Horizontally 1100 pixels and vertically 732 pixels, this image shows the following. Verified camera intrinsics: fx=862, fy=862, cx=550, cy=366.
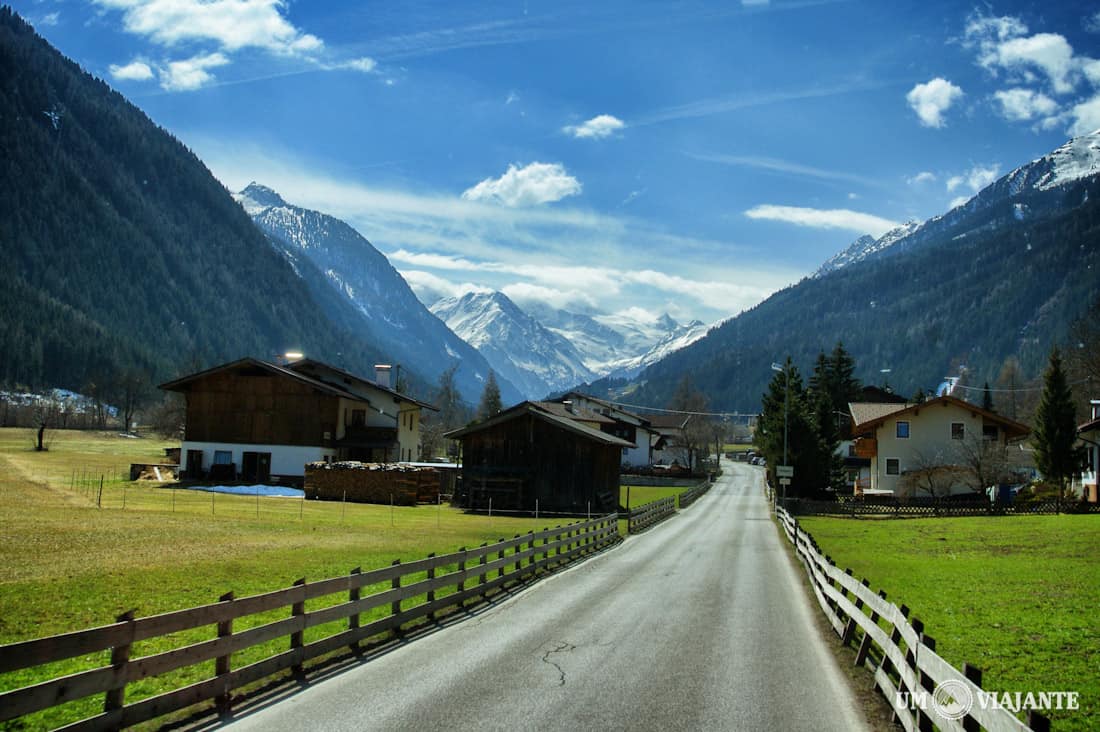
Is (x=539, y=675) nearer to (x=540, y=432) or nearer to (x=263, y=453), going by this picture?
(x=540, y=432)

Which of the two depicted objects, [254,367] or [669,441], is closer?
[254,367]

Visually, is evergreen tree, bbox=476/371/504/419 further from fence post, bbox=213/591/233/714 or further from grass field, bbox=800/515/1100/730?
fence post, bbox=213/591/233/714

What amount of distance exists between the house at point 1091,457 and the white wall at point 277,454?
54.0 metres

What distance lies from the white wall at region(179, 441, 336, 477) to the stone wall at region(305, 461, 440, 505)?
24.1 ft

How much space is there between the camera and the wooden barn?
56.3 metres

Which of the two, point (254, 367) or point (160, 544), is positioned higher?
point (254, 367)

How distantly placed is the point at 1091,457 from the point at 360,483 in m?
50.6

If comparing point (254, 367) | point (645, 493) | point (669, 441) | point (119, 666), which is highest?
point (254, 367)

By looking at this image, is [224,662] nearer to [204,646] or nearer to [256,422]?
[204,646]

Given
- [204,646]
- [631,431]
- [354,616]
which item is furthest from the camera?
[631,431]

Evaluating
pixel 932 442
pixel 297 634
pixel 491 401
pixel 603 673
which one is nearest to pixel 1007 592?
pixel 603 673

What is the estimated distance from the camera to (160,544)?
25188 mm

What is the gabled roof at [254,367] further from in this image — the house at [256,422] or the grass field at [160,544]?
the grass field at [160,544]

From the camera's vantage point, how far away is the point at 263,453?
214ft
